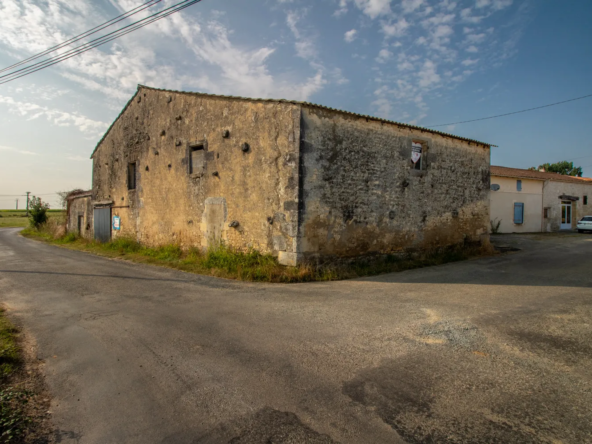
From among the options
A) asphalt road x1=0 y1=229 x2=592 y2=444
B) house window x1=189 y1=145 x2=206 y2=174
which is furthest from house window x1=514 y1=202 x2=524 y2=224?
house window x1=189 y1=145 x2=206 y2=174

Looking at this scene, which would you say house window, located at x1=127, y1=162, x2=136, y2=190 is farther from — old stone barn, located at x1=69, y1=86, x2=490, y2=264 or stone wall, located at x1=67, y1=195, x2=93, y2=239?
stone wall, located at x1=67, y1=195, x2=93, y2=239

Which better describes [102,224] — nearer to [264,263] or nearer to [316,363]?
[264,263]

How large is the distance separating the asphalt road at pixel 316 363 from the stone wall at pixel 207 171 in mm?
2998

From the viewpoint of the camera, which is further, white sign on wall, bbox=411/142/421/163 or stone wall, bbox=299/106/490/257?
white sign on wall, bbox=411/142/421/163

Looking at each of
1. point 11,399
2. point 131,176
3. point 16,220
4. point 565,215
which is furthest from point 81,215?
point 16,220

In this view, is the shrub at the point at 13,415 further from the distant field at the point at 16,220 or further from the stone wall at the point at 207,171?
the distant field at the point at 16,220

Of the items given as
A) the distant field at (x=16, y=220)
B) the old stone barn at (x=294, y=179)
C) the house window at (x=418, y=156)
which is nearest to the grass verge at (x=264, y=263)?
the old stone barn at (x=294, y=179)

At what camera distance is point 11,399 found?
2926 millimetres

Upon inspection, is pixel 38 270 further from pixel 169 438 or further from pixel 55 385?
pixel 169 438

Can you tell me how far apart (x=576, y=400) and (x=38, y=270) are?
12130mm

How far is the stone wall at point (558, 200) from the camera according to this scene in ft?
79.6

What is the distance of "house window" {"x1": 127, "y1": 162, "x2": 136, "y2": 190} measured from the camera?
15.7m

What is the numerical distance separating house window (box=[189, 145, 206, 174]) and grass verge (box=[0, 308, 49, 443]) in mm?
8178

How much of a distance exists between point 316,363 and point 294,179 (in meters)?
5.76
